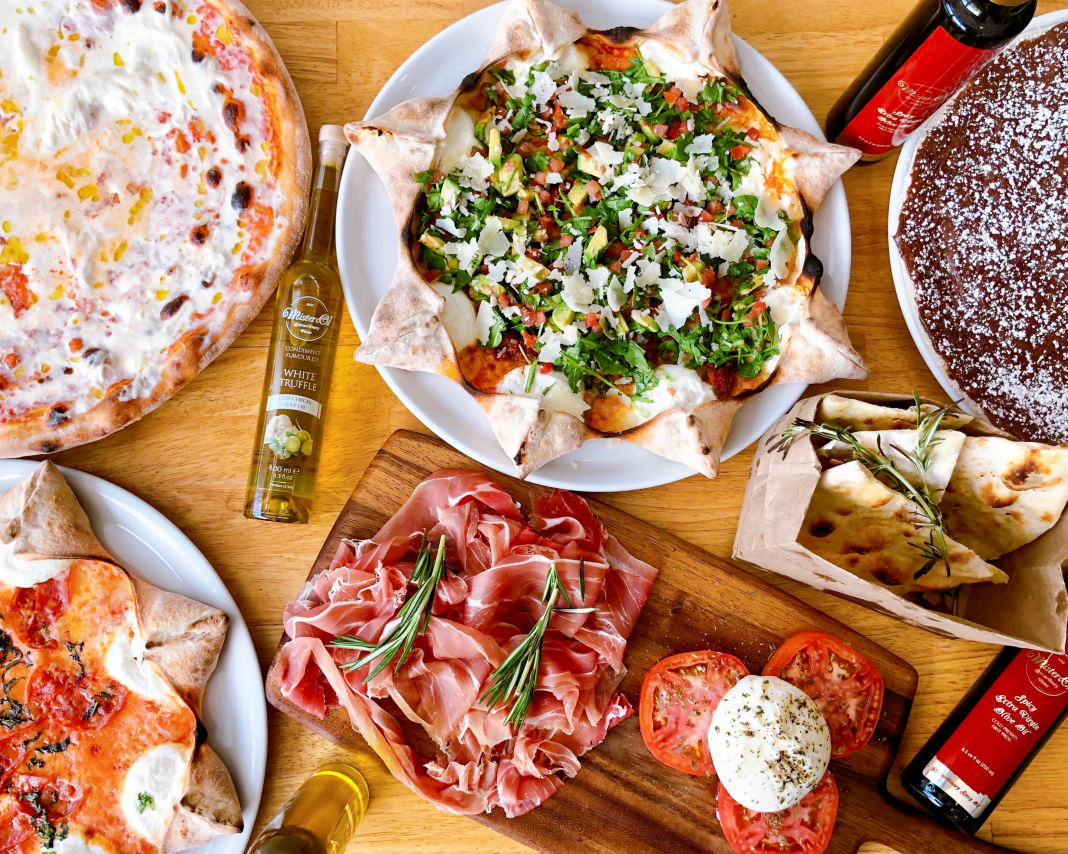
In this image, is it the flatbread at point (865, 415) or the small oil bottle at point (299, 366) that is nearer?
the flatbread at point (865, 415)

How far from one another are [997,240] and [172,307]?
214 centimetres

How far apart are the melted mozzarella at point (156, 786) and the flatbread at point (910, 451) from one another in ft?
5.70

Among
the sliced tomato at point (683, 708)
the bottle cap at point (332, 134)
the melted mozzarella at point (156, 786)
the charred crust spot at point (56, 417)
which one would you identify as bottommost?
the melted mozzarella at point (156, 786)

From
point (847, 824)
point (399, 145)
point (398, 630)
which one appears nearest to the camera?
point (399, 145)


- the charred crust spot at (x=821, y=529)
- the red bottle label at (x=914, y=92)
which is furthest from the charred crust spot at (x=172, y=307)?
the red bottle label at (x=914, y=92)

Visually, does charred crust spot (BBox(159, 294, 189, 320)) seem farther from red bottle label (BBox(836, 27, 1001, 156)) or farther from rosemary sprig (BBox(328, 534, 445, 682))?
red bottle label (BBox(836, 27, 1001, 156))

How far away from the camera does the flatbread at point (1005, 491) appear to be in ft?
5.51

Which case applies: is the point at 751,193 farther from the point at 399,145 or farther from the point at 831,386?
the point at 399,145

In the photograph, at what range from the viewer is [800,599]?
2.06 m

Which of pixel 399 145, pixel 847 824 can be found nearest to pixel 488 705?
pixel 847 824

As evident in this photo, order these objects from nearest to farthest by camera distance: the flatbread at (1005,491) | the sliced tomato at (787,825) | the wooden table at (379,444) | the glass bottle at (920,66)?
the glass bottle at (920,66), the flatbread at (1005,491), the sliced tomato at (787,825), the wooden table at (379,444)

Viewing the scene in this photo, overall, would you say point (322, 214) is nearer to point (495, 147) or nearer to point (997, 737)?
point (495, 147)

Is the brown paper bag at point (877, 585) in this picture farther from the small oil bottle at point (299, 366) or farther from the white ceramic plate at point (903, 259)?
the small oil bottle at point (299, 366)

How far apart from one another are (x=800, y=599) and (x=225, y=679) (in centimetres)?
155
